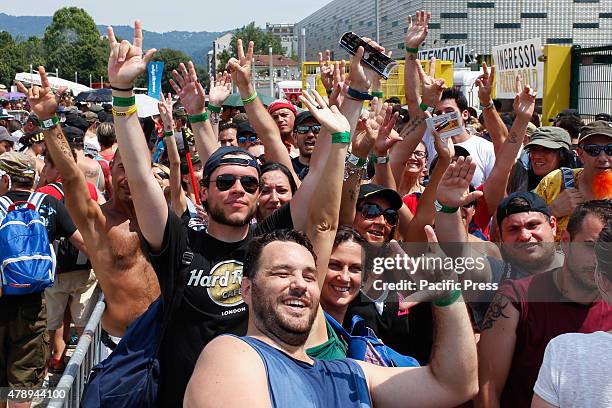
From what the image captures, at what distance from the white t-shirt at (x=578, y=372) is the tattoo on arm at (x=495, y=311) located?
724 millimetres

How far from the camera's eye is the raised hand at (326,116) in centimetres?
360

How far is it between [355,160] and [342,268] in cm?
96

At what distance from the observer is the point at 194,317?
344cm

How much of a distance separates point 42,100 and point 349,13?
362 ft

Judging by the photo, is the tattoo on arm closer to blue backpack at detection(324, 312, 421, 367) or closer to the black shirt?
blue backpack at detection(324, 312, 421, 367)

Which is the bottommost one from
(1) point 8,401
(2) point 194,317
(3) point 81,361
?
(1) point 8,401

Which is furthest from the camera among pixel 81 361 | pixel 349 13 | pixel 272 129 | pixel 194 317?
pixel 349 13

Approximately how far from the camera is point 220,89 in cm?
620

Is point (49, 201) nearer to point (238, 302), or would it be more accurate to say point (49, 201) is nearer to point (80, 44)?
point (238, 302)

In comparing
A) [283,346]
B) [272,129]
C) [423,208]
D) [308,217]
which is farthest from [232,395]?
[272,129]

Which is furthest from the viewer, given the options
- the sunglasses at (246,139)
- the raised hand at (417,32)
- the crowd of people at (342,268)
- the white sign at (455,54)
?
the white sign at (455,54)

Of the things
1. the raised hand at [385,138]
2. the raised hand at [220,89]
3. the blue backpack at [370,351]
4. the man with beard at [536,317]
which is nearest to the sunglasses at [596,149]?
the raised hand at [385,138]

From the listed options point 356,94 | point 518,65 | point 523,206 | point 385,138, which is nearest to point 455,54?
point 518,65

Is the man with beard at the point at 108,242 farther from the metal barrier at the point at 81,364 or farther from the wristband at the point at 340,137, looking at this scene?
the wristband at the point at 340,137
